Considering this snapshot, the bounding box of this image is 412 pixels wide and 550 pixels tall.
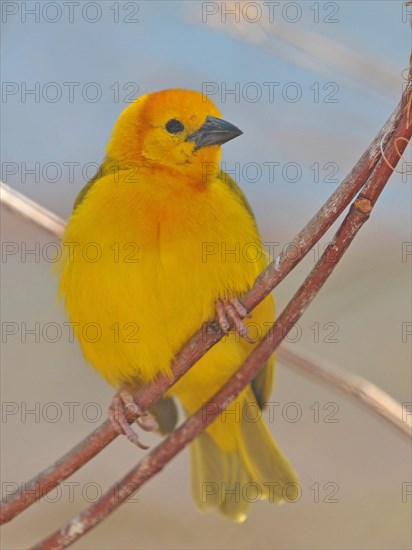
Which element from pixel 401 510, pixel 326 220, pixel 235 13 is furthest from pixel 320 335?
pixel 326 220

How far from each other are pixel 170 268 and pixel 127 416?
54cm

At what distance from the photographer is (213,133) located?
10.5 feet

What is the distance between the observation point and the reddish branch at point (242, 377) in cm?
192

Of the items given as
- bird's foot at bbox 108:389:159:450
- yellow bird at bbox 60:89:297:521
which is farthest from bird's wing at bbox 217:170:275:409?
bird's foot at bbox 108:389:159:450

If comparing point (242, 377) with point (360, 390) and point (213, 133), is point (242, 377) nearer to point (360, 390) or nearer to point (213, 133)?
point (360, 390)

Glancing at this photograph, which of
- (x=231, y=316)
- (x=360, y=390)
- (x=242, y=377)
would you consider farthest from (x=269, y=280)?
(x=231, y=316)

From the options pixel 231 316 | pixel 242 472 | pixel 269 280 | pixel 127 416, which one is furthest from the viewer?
pixel 242 472

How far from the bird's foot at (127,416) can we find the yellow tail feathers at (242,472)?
0.33 meters

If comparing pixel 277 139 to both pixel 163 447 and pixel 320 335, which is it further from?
pixel 163 447

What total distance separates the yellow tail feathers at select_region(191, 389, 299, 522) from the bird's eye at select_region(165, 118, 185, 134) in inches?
43.9

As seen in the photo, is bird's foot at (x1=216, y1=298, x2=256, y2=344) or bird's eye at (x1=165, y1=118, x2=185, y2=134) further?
bird's eye at (x1=165, y1=118, x2=185, y2=134)

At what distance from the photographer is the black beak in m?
3.18

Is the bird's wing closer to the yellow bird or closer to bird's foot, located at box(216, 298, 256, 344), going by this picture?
the yellow bird

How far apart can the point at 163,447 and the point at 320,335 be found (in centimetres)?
213
